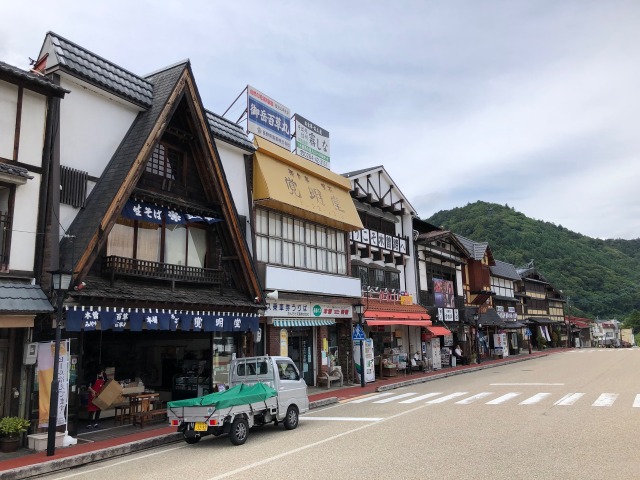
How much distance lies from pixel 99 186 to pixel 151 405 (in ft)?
24.0

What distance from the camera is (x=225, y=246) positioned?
744 inches

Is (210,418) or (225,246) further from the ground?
(225,246)

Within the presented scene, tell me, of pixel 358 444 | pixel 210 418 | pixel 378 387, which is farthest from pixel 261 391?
pixel 378 387

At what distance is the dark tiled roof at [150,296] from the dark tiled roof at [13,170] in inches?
123

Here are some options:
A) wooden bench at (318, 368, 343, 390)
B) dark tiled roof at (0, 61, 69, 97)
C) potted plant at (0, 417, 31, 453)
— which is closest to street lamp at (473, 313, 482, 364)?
wooden bench at (318, 368, 343, 390)

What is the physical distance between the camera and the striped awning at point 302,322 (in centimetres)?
2122

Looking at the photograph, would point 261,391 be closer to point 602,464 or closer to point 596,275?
point 602,464

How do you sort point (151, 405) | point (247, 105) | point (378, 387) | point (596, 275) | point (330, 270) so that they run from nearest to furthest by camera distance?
1. point (151, 405)
2. point (247, 105)
3. point (378, 387)
4. point (330, 270)
5. point (596, 275)

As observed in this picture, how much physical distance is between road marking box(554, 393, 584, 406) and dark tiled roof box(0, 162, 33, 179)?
1692 cm

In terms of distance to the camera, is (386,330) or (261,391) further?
(386,330)

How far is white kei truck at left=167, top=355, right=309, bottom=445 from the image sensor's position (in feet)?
37.0

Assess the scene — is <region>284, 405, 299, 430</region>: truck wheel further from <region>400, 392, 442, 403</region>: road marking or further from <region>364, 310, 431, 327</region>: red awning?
<region>364, 310, 431, 327</region>: red awning

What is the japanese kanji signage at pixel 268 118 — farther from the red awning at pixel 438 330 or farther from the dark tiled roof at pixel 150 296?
the red awning at pixel 438 330

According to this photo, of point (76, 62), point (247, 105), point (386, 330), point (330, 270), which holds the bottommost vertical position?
point (386, 330)
